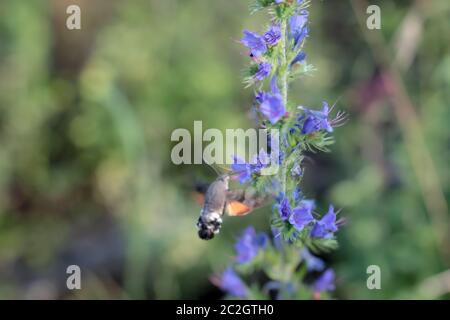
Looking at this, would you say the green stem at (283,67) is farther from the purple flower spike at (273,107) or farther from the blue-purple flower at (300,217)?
the blue-purple flower at (300,217)

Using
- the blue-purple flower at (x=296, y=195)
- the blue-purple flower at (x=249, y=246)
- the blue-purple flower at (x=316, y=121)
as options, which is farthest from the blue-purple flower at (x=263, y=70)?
the blue-purple flower at (x=249, y=246)

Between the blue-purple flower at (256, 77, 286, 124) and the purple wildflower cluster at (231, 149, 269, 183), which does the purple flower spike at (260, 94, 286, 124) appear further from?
the purple wildflower cluster at (231, 149, 269, 183)

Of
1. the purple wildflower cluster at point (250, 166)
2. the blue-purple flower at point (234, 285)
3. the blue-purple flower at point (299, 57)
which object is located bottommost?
the blue-purple flower at point (234, 285)

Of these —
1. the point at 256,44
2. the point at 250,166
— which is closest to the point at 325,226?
the point at 250,166

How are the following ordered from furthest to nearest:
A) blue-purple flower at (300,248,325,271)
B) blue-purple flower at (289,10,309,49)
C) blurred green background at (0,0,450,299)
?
blurred green background at (0,0,450,299), blue-purple flower at (300,248,325,271), blue-purple flower at (289,10,309,49)

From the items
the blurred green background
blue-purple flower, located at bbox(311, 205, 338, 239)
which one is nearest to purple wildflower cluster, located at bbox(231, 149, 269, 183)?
blue-purple flower, located at bbox(311, 205, 338, 239)

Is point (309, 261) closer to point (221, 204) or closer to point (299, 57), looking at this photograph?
point (221, 204)
